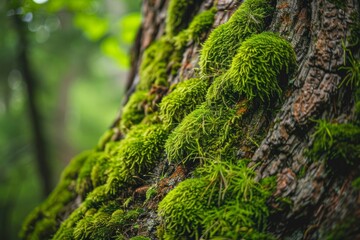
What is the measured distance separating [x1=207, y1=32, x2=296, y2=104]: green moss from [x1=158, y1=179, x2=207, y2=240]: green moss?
0.60 m

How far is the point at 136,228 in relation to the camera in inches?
64.1

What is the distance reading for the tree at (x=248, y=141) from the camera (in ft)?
4.37

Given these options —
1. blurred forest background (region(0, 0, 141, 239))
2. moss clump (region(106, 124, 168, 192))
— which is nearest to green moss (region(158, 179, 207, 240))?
moss clump (region(106, 124, 168, 192))

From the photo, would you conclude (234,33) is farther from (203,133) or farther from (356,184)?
(356,184)

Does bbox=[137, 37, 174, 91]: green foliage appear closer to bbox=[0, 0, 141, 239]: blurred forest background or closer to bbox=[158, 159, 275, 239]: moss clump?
bbox=[158, 159, 275, 239]: moss clump

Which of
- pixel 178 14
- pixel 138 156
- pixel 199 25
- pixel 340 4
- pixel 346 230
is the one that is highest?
pixel 178 14

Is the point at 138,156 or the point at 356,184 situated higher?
the point at 138,156

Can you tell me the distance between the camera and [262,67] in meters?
1.55

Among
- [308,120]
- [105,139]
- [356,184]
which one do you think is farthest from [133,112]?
[356,184]

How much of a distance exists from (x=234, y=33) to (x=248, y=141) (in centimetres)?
69

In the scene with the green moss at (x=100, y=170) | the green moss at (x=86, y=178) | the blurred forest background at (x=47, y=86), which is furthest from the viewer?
the blurred forest background at (x=47, y=86)

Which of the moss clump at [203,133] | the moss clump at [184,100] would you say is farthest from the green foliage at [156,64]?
the moss clump at [203,133]

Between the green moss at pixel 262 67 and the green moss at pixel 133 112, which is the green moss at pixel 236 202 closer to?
the green moss at pixel 262 67

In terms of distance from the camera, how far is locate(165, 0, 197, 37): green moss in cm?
223
